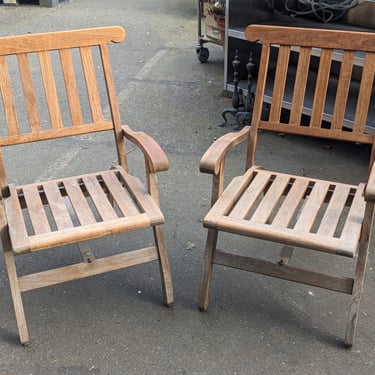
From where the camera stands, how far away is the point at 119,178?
2518 millimetres

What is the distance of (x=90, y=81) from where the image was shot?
8.22 feet

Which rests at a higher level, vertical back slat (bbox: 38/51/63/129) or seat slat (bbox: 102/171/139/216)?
vertical back slat (bbox: 38/51/63/129)

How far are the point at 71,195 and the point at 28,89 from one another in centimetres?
53

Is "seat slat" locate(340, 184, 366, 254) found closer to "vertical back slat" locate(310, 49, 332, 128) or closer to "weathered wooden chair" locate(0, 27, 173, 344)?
"vertical back slat" locate(310, 49, 332, 128)

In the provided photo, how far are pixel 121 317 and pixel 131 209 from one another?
0.51 meters

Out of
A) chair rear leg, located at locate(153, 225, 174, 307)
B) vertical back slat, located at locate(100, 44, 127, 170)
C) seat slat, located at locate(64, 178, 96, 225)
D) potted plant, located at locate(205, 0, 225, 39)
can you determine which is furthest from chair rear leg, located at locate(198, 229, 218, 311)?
potted plant, located at locate(205, 0, 225, 39)

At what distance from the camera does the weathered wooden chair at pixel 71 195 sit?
2.07m

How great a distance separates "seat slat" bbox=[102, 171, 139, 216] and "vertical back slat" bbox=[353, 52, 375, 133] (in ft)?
3.55

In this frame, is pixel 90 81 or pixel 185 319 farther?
pixel 90 81

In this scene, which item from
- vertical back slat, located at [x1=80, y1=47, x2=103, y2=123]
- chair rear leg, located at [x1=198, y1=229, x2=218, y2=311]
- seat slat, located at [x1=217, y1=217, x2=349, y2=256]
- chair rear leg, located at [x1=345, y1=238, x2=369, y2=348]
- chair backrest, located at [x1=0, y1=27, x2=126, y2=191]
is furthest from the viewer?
vertical back slat, located at [x1=80, y1=47, x2=103, y2=123]

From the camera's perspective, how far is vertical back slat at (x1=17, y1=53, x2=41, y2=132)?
238 cm

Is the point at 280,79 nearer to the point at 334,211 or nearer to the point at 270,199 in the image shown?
the point at 270,199

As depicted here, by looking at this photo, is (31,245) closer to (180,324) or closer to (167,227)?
(180,324)

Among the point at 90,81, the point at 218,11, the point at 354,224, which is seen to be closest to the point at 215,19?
the point at 218,11
